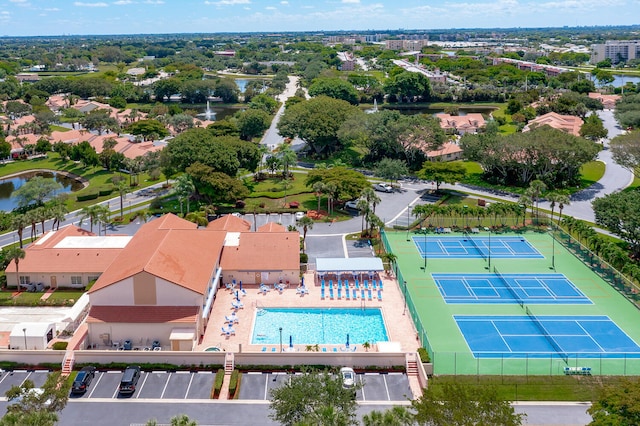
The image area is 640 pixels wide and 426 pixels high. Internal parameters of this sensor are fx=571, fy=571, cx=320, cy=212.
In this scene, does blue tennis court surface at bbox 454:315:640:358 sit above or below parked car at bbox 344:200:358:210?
below

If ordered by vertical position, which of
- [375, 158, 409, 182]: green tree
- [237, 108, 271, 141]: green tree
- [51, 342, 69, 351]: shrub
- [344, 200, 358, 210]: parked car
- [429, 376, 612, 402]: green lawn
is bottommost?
[429, 376, 612, 402]: green lawn

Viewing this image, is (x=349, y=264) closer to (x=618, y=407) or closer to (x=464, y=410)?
(x=464, y=410)

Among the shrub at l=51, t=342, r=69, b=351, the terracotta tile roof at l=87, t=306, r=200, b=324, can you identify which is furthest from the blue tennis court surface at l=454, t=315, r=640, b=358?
the shrub at l=51, t=342, r=69, b=351

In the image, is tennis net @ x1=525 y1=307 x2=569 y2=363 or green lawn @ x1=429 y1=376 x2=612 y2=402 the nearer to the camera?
green lawn @ x1=429 y1=376 x2=612 y2=402

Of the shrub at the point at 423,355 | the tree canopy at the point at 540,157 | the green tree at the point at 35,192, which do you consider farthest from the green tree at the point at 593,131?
the green tree at the point at 35,192

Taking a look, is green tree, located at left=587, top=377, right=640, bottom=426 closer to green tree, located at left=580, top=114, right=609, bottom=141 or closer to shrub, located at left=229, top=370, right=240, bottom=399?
shrub, located at left=229, top=370, right=240, bottom=399

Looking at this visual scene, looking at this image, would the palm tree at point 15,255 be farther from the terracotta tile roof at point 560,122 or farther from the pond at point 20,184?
the terracotta tile roof at point 560,122
